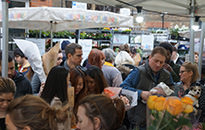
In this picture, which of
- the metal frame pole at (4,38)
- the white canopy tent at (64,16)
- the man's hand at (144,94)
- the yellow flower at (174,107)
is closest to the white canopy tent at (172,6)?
the white canopy tent at (64,16)

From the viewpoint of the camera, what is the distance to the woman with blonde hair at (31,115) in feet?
5.86

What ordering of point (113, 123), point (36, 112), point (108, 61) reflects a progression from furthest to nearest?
point (108, 61) < point (113, 123) < point (36, 112)

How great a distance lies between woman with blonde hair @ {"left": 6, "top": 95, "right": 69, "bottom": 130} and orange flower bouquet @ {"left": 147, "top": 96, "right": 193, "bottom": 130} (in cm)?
63

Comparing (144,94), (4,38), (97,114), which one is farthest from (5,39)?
(144,94)

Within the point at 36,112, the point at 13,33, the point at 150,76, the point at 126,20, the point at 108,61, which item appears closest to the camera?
the point at 36,112

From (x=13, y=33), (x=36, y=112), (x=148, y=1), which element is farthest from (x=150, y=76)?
(x=13, y=33)

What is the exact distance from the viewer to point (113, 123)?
2049mm

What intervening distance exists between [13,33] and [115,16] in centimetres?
484

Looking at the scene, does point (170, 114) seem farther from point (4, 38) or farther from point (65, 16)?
point (65, 16)

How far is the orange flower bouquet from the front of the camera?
1.88 meters

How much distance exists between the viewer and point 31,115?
1801 millimetres

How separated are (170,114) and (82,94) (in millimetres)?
1365

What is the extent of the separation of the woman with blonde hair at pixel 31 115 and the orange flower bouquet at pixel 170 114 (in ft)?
2.08

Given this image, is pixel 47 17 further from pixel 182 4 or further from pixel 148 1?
pixel 182 4
